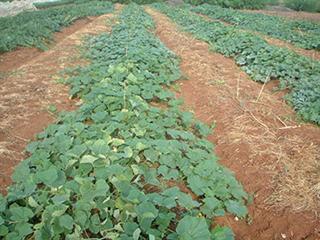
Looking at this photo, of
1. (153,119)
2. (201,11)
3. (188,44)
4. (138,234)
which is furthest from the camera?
(201,11)

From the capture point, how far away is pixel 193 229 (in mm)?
2354

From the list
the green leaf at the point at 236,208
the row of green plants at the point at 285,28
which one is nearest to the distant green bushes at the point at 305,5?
the row of green plants at the point at 285,28

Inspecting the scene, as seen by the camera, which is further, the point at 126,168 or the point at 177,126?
the point at 177,126

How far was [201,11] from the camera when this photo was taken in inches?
723

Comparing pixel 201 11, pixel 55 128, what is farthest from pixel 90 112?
pixel 201 11

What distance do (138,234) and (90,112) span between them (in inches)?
83.9

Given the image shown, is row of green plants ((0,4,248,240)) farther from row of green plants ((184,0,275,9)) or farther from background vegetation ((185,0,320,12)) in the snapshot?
background vegetation ((185,0,320,12))

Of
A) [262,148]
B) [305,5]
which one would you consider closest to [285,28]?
[262,148]

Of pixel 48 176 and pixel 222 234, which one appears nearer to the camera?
pixel 222 234

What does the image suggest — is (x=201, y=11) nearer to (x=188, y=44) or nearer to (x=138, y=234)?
(x=188, y=44)

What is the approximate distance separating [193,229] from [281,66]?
4.65m

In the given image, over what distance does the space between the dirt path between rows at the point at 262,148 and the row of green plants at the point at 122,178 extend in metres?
0.26

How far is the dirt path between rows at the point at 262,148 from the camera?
299 cm

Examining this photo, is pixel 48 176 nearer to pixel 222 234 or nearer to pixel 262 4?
pixel 222 234
